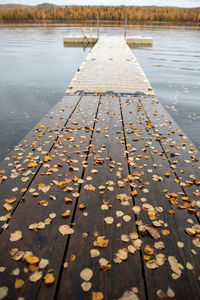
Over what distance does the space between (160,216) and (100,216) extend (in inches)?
24.9

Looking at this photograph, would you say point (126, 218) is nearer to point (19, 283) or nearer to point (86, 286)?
point (86, 286)

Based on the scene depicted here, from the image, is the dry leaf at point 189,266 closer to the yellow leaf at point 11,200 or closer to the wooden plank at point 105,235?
the wooden plank at point 105,235

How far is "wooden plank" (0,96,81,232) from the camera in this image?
229cm

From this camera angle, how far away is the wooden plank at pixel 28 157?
2291 millimetres

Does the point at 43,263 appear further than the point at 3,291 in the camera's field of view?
Yes

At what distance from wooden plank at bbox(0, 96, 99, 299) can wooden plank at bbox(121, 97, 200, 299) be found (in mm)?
758

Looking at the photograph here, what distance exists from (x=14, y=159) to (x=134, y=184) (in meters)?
1.83

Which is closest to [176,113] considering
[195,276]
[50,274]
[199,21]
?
[195,276]

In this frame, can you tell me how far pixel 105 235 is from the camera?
1793mm

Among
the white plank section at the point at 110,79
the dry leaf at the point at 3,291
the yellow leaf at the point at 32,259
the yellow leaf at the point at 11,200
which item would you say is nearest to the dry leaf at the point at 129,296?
the yellow leaf at the point at 32,259

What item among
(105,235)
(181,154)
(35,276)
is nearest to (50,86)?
(181,154)

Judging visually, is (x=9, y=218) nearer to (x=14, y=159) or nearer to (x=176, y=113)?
(x=14, y=159)

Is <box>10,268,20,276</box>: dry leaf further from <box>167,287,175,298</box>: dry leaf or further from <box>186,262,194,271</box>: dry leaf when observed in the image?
<box>186,262,194,271</box>: dry leaf

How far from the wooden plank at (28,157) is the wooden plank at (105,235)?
0.75m
